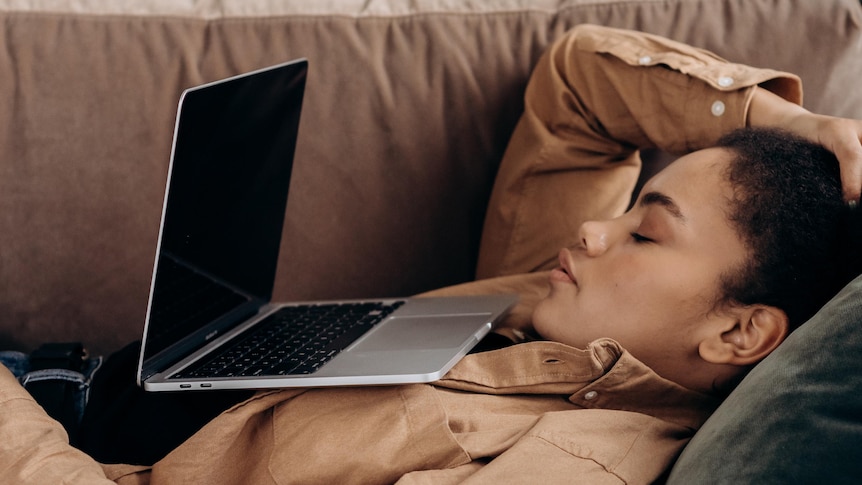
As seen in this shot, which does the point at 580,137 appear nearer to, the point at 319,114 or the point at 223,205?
the point at 319,114

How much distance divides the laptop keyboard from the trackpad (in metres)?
0.03

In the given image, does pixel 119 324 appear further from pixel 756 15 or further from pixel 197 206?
pixel 756 15

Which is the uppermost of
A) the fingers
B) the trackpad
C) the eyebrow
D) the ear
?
the fingers

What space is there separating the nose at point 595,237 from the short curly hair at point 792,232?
0.48 ft

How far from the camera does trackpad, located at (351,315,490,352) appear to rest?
0.94 meters

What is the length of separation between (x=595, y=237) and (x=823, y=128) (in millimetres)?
287

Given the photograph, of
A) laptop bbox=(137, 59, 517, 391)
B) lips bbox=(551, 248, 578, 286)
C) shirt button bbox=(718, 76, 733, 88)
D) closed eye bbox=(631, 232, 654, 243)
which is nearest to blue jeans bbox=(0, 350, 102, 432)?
laptop bbox=(137, 59, 517, 391)

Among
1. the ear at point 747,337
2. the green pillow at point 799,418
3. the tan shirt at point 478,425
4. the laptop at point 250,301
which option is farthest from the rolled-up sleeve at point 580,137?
the green pillow at point 799,418

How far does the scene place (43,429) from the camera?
2.89 ft

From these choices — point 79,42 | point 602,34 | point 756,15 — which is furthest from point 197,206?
point 756,15

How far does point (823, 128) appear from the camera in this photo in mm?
965

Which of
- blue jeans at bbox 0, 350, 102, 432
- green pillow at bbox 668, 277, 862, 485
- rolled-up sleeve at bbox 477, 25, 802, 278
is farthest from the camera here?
rolled-up sleeve at bbox 477, 25, 802, 278

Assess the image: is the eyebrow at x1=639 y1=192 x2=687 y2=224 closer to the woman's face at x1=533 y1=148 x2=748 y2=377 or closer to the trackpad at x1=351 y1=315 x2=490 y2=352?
the woman's face at x1=533 y1=148 x2=748 y2=377

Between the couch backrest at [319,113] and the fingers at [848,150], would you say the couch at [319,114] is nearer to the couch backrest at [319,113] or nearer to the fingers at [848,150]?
the couch backrest at [319,113]
